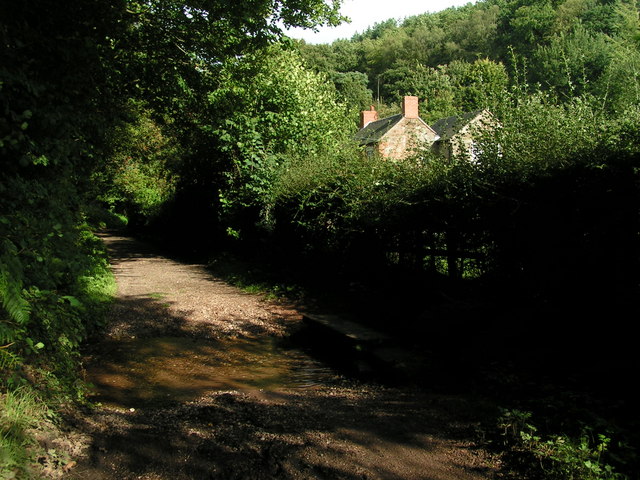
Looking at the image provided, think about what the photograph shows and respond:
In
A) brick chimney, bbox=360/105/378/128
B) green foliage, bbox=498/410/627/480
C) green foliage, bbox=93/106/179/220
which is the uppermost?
brick chimney, bbox=360/105/378/128

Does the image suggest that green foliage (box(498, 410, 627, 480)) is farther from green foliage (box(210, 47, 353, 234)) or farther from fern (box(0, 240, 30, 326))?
green foliage (box(210, 47, 353, 234))

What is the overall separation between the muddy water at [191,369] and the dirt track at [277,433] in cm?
5

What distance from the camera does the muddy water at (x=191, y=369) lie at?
634cm

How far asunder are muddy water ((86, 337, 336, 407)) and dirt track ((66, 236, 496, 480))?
0.15ft

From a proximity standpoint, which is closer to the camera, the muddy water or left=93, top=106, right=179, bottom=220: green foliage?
the muddy water

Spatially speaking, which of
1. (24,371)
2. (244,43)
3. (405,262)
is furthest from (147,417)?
(244,43)

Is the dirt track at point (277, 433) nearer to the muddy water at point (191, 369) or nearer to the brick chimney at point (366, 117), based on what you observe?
the muddy water at point (191, 369)

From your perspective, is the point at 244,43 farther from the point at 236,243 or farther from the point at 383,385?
the point at 383,385

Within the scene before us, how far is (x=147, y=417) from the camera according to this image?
4.95 meters

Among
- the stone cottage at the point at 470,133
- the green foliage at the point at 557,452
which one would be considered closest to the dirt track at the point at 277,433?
the green foliage at the point at 557,452

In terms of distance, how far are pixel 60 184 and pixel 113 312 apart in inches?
241

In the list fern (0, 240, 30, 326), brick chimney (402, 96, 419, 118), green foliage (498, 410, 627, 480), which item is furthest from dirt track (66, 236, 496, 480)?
brick chimney (402, 96, 419, 118)

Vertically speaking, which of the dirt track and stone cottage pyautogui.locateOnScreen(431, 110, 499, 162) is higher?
stone cottage pyautogui.locateOnScreen(431, 110, 499, 162)

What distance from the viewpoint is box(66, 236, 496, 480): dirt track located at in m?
3.88
